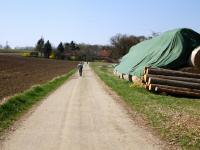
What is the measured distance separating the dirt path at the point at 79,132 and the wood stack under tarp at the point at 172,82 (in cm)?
717

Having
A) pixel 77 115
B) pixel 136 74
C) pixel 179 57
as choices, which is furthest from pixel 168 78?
pixel 77 115

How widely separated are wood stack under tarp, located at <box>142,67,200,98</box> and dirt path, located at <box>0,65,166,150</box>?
717 centimetres

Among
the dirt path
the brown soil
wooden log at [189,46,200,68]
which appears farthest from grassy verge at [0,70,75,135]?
wooden log at [189,46,200,68]

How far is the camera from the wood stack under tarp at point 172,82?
914 inches

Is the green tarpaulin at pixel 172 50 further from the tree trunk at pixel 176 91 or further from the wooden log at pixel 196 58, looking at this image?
the tree trunk at pixel 176 91

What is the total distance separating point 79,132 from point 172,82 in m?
13.2

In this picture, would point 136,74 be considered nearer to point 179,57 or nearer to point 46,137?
point 179,57

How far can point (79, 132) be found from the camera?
1122 centimetres

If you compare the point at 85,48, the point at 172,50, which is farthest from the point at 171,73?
the point at 85,48

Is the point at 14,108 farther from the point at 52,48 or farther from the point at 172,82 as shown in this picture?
the point at 52,48

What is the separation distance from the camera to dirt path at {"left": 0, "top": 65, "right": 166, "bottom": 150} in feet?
31.6

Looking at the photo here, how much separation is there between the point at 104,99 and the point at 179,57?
8.67m

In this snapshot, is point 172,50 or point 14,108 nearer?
point 14,108

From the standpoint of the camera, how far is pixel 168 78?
2433 centimetres
